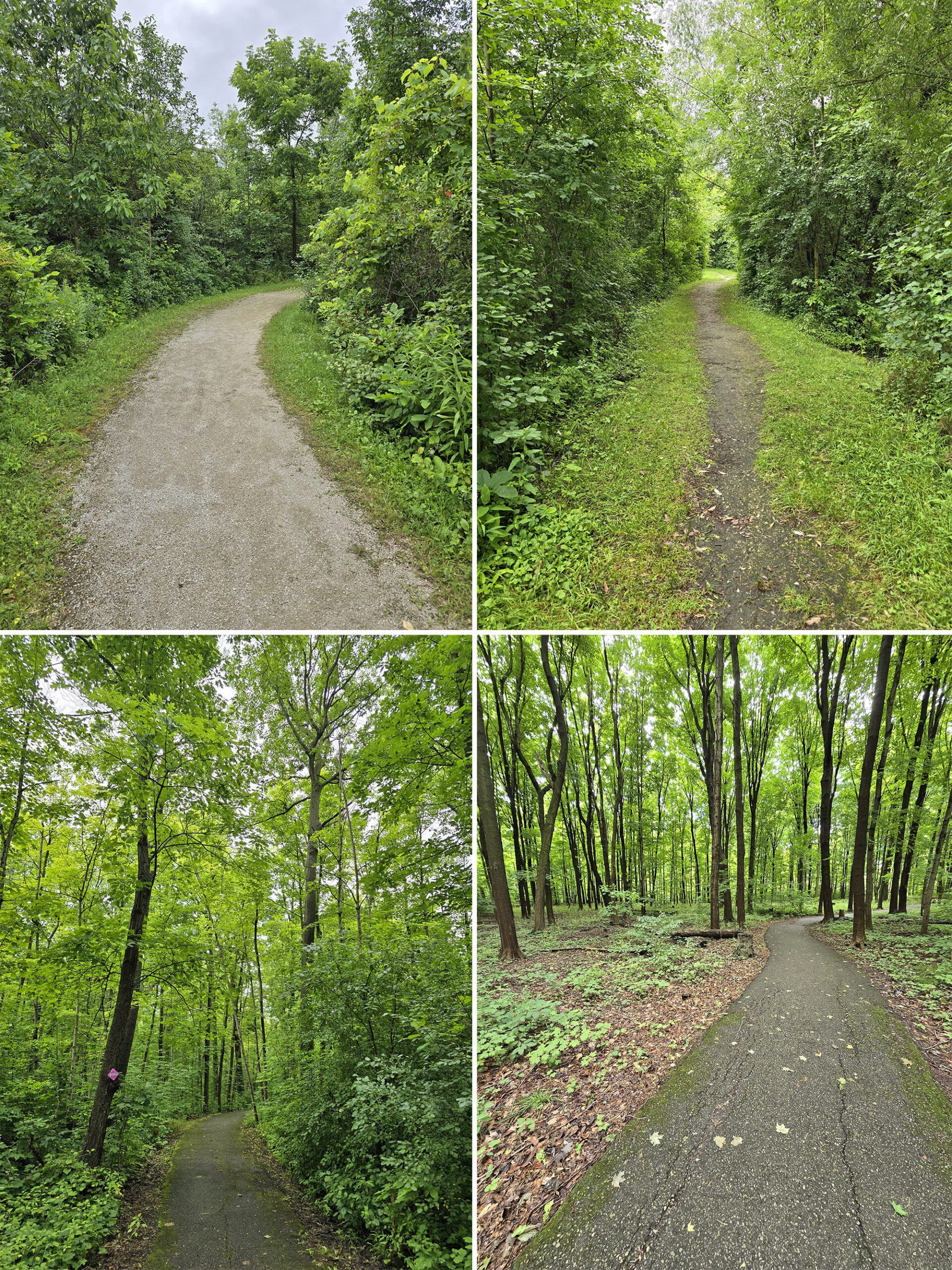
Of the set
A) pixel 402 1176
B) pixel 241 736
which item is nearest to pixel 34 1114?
pixel 241 736

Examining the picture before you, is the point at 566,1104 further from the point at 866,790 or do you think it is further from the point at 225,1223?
the point at 866,790

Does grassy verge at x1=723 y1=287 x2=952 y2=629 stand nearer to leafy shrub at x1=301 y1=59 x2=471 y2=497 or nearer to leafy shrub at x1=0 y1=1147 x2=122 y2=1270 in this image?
leafy shrub at x1=301 y1=59 x2=471 y2=497

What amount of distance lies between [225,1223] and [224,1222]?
0.04 m

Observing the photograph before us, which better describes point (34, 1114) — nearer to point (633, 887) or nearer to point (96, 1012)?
point (96, 1012)

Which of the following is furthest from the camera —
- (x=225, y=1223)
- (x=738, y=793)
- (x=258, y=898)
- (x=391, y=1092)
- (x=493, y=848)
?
(x=738, y=793)

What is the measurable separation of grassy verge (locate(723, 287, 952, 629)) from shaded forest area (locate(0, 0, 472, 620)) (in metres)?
3.63

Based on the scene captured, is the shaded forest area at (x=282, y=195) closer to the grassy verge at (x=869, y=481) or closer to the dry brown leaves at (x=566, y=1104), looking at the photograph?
the grassy verge at (x=869, y=481)

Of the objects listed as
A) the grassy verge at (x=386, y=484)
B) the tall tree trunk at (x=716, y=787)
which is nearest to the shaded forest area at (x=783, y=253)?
the grassy verge at (x=386, y=484)

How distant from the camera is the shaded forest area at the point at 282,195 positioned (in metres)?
5.84

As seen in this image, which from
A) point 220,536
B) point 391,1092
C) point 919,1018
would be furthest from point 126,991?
point 919,1018

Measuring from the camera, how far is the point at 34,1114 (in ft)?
22.0

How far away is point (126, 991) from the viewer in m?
6.78

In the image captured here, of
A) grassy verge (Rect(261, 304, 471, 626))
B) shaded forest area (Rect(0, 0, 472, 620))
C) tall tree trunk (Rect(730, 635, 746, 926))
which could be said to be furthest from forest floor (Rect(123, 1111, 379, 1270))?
tall tree trunk (Rect(730, 635, 746, 926))

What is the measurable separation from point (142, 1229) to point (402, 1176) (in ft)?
14.0
